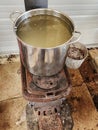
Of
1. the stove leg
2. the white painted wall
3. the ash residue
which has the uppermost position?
the white painted wall

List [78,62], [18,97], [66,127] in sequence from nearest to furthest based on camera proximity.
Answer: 1. [66,127]
2. [18,97]
3. [78,62]

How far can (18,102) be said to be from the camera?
4.70 feet

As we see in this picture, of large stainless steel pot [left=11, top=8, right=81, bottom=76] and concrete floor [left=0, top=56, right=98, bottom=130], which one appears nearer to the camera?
large stainless steel pot [left=11, top=8, right=81, bottom=76]

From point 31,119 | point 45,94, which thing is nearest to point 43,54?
point 45,94

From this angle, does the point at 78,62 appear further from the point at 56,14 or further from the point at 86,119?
the point at 56,14

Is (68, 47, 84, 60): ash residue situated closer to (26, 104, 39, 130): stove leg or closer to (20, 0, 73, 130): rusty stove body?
(20, 0, 73, 130): rusty stove body

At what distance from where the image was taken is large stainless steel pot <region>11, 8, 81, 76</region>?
0.94 metres

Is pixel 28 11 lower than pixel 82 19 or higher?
higher

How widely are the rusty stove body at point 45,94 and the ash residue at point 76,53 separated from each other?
0.40 metres

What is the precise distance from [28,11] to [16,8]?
1.27 ft

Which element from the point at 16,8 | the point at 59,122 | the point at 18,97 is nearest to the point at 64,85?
the point at 59,122

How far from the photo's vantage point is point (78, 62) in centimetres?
157

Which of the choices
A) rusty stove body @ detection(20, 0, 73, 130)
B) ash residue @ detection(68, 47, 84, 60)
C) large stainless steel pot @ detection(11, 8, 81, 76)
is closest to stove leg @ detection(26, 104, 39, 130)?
rusty stove body @ detection(20, 0, 73, 130)

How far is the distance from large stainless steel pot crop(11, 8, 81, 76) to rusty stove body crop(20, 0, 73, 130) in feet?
0.15
